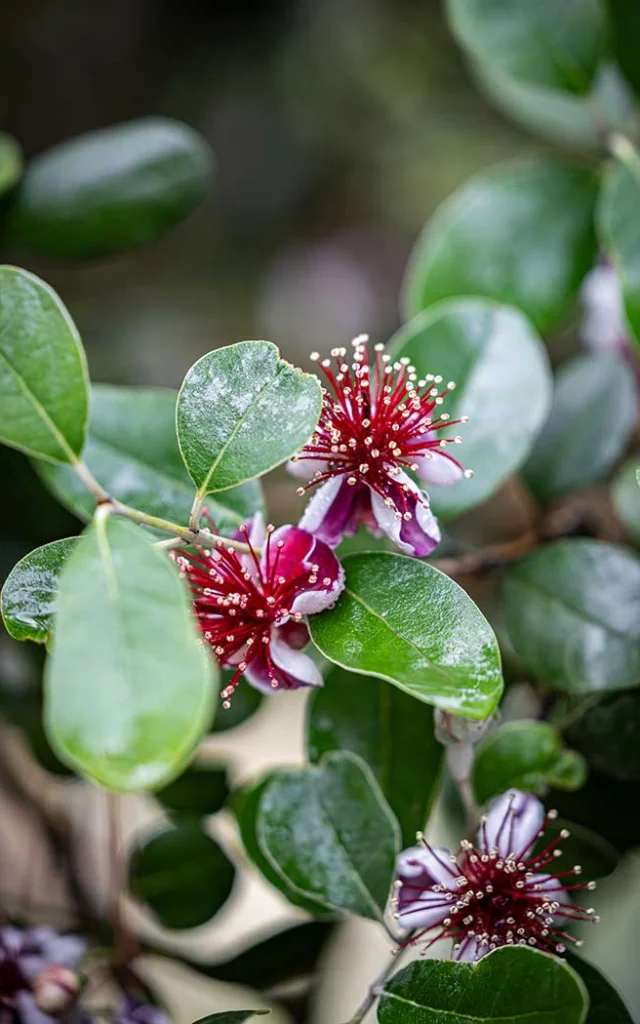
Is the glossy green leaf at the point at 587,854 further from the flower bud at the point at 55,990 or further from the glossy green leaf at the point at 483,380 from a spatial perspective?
the flower bud at the point at 55,990

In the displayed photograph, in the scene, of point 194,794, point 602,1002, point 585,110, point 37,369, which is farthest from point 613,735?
point 585,110

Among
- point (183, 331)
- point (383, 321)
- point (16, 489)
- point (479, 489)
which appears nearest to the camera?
point (479, 489)

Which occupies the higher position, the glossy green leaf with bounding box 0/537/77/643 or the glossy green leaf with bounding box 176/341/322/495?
the glossy green leaf with bounding box 176/341/322/495

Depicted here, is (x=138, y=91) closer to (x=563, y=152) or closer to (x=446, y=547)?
(x=563, y=152)

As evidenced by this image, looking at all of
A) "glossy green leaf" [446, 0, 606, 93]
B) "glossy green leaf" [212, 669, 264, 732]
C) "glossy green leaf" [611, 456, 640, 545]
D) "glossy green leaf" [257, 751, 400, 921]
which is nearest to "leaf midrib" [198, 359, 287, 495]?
"glossy green leaf" [257, 751, 400, 921]

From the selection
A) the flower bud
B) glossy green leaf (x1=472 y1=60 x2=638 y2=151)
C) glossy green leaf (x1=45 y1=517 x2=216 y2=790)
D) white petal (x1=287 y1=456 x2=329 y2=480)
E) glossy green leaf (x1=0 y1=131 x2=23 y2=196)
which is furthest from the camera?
glossy green leaf (x1=472 y1=60 x2=638 y2=151)

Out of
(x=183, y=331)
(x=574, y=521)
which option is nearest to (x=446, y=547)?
(x=574, y=521)

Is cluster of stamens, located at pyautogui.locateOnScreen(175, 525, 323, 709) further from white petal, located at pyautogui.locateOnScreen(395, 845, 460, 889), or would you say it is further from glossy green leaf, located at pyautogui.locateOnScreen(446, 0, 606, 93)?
glossy green leaf, located at pyautogui.locateOnScreen(446, 0, 606, 93)
